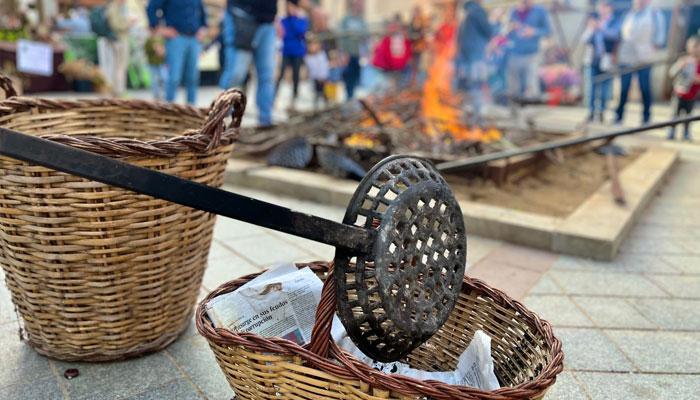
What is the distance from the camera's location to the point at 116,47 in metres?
7.35

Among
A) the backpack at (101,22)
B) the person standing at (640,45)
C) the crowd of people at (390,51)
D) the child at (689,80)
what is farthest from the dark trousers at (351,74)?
the child at (689,80)

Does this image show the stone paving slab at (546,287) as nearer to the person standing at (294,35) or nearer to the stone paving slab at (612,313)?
the stone paving slab at (612,313)

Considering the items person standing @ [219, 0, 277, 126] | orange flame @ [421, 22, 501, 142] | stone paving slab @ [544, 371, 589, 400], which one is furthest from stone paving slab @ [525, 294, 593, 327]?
person standing @ [219, 0, 277, 126]

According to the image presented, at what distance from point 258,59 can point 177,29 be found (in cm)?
97

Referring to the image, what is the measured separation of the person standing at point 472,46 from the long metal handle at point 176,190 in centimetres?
Result: 687

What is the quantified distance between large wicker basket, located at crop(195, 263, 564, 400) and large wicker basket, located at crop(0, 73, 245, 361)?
345 mm

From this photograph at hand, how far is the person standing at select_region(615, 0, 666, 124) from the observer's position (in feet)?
A: 26.7

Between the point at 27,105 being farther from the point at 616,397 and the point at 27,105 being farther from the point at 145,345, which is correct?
the point at 616,397

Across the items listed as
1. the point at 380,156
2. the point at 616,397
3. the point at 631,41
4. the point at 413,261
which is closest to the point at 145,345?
the point at 413,261

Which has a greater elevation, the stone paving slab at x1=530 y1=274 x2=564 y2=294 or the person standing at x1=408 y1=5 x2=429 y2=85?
the person standing at x1=408 y1=5 x2=429 y2=85

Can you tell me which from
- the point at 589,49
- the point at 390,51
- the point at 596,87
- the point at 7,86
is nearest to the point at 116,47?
the point at 390,51

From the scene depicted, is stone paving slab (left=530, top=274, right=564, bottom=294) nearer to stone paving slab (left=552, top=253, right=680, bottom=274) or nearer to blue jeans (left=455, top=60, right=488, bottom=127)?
stone paving slab (left=552, top=253, right=680, bottom=274)

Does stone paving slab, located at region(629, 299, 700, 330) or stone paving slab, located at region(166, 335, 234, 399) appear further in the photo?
stone paving slab, located at region(629, 299, 700, 330)

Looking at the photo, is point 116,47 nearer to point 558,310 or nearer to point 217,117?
point 217,117
